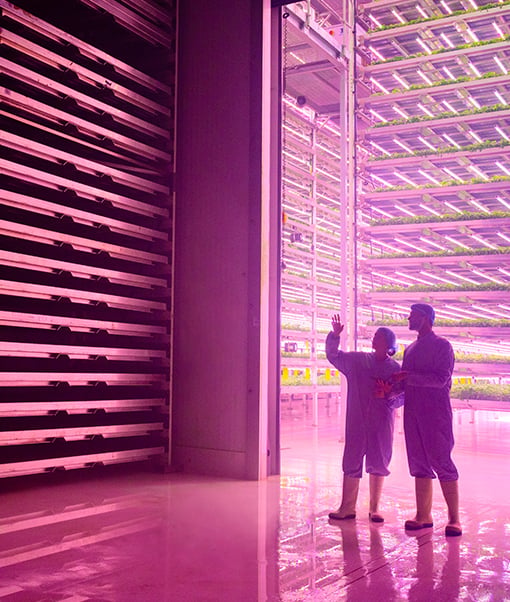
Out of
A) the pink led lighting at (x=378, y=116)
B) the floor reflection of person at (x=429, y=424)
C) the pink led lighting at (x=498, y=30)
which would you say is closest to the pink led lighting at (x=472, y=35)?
the pink led lighting at (x=498, y=30)

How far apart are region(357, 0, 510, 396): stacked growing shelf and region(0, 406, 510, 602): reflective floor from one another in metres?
4.02

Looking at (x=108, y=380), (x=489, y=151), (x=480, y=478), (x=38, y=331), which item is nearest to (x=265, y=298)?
(x=108, y=380)

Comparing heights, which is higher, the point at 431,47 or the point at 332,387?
the point at 431,47

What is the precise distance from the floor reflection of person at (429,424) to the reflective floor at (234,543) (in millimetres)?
210

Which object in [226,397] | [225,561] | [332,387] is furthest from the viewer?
[332,387]

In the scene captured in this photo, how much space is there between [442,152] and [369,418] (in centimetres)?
646

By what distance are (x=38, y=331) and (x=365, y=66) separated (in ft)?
20.5

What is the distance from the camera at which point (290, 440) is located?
9.73 metres

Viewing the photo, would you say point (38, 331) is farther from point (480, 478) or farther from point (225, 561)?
point (480, 478)

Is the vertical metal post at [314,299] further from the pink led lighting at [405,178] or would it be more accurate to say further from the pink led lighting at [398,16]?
the pink led lighting at [398,16]

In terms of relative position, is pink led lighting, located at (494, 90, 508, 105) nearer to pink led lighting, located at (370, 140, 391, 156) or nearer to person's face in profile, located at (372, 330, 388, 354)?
pink led lighting, located at (370, 140, 391, 156)

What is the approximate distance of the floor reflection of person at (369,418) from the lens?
496cm

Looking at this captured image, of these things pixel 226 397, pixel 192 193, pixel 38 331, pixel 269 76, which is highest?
pixel 269 76

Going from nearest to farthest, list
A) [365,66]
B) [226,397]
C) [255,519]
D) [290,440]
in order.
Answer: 1. [255,519]
2. [226,397]
3. [290,440]
4. [365,66]
